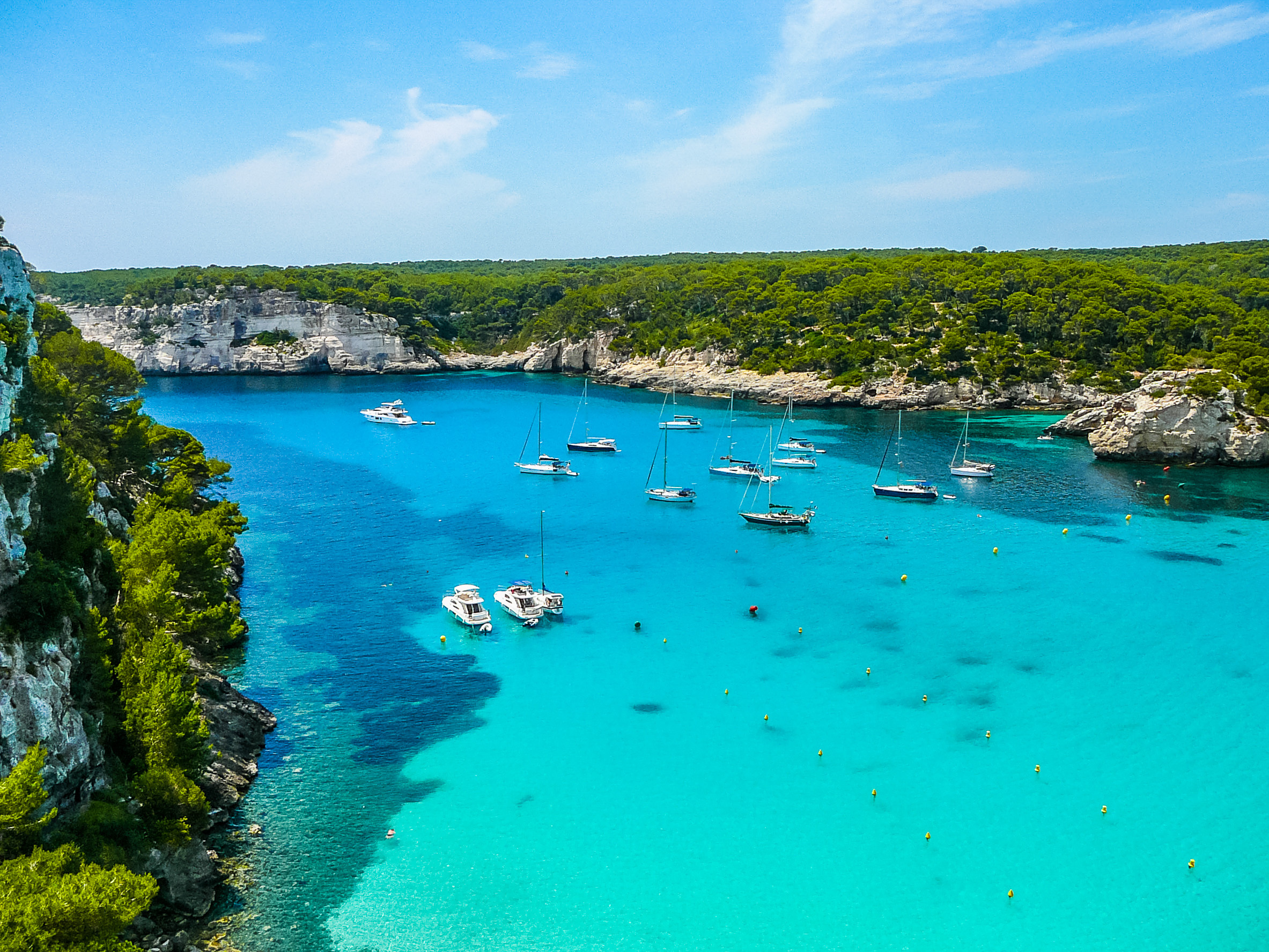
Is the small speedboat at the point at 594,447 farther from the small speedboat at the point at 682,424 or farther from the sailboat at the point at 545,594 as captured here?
the sailboat at the point at 545,594

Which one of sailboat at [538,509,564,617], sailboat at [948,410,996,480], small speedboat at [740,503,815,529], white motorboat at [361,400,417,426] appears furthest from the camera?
white motorboat at [361,400,417,426]

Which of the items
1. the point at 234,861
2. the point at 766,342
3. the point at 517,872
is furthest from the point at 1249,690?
the point at 766,342

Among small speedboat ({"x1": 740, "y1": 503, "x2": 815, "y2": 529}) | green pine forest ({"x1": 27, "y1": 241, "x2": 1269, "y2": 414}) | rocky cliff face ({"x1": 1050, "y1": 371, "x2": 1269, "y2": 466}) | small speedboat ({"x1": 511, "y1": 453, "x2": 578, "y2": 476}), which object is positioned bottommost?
small speedboat ({"x1": 740, "y1": 503, "x2": 815, "y2": 529})

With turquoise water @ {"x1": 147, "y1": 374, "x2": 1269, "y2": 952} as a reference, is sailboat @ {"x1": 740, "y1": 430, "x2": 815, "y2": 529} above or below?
above

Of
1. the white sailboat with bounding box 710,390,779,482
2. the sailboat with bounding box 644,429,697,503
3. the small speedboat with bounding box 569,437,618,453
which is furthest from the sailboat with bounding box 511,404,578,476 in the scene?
the white sailboat with bounding box 710,390,779,482

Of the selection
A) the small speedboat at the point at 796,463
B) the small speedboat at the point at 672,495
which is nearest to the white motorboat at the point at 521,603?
the small speedboat at the point at 672,495

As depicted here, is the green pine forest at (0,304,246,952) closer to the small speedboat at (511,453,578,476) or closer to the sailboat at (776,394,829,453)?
the small speedboat at (511,453,578,476)

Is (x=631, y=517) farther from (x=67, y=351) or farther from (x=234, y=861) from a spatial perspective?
(x=234, y=861)
